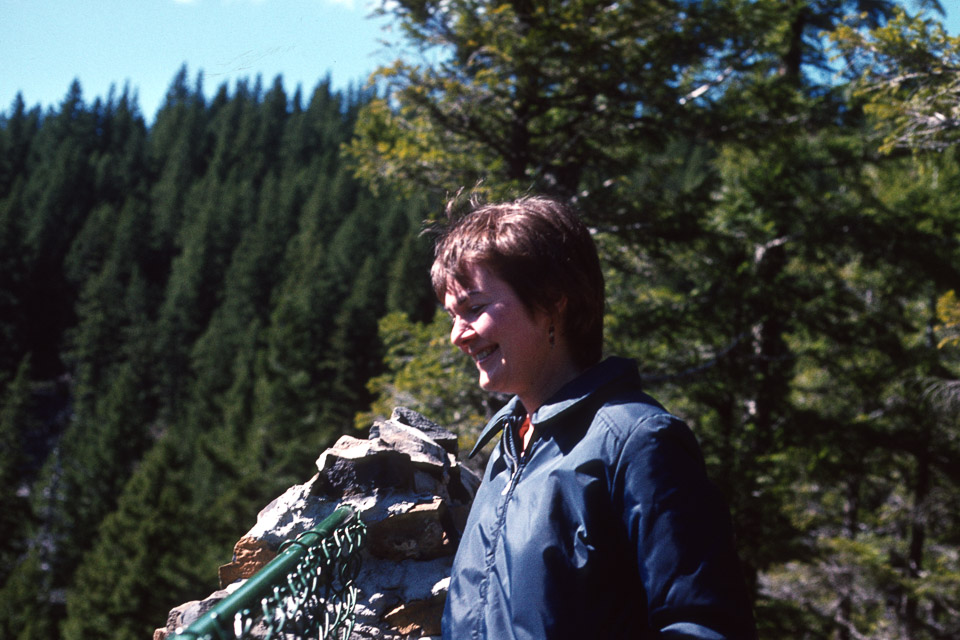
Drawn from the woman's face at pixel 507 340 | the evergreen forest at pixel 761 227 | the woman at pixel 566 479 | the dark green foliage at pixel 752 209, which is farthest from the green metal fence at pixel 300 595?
the dark green foliage at pixel 752 209

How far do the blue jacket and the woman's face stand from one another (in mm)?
175

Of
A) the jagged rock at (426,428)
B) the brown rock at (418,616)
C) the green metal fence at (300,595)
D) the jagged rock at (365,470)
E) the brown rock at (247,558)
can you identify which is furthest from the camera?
the jagged rock at (426,428)

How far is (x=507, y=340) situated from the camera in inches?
73.2

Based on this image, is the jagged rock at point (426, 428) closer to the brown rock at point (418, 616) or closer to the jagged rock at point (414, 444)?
the jagged rock at point (414, 444)

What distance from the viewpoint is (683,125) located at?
349 inches

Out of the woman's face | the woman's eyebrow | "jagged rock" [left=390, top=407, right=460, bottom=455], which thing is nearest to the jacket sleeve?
the woman's face

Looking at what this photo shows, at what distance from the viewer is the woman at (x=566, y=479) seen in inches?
54.1

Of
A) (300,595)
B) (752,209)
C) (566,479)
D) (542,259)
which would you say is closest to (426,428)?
(300,595)

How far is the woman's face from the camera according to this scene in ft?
6.07

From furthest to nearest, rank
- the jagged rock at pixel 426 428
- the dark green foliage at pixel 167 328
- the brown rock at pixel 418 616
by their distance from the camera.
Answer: the dark green foliage at pixel 167 328 < the jagged rock at pixel 426 428 < the brown rock at pixel 418 616

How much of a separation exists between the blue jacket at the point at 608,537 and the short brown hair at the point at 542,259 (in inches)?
8.4

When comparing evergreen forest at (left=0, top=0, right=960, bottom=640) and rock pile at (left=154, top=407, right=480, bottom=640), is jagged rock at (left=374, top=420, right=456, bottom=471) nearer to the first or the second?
→ rock pile at (left=154, top=407, right=480, bottom=640)

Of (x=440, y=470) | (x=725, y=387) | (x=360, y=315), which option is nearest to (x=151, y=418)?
(x=360, y=315)

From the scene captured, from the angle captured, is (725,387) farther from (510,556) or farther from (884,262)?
(510,556)
